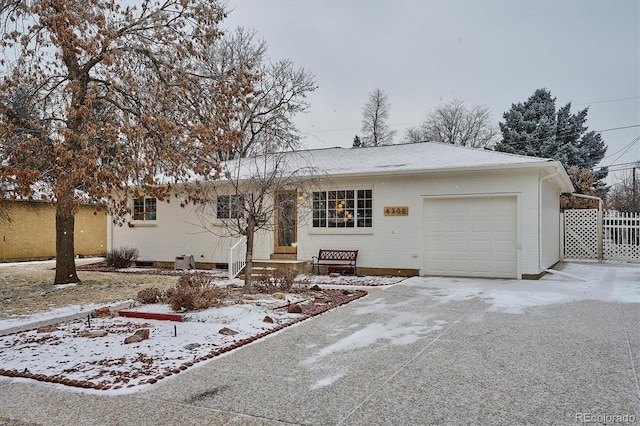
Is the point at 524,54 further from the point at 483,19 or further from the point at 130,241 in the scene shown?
the point at 130,241

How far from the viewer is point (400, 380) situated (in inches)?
169

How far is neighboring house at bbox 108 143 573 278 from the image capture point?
1171 centimetres

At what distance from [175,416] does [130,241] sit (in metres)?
14.5

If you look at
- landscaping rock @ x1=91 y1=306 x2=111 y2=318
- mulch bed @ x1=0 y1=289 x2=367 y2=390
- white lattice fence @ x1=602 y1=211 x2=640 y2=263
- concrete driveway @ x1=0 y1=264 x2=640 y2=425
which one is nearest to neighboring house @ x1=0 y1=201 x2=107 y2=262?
landscaping rock @ x1=91 y1=306 x2=111 y2=318

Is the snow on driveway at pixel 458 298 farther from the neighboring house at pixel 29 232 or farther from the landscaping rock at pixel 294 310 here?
the neighboring house at pixel 29 232

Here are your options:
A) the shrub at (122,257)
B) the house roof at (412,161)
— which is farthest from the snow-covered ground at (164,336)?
the shrub at (122,257)

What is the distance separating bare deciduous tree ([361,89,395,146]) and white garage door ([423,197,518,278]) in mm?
24783

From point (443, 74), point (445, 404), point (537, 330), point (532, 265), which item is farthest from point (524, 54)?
point (445, 404)

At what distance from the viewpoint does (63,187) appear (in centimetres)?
821

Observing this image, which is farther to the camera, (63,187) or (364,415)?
(63,187)

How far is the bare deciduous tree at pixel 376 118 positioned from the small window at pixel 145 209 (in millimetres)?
22742

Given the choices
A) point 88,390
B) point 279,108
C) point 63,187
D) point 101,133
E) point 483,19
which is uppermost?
point 483,19

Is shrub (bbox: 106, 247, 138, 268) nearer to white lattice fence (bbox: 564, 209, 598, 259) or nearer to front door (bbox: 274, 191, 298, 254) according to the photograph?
A: front door (bbox: 274, 191, 298, 254)

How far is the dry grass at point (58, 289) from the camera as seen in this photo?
8758mm
